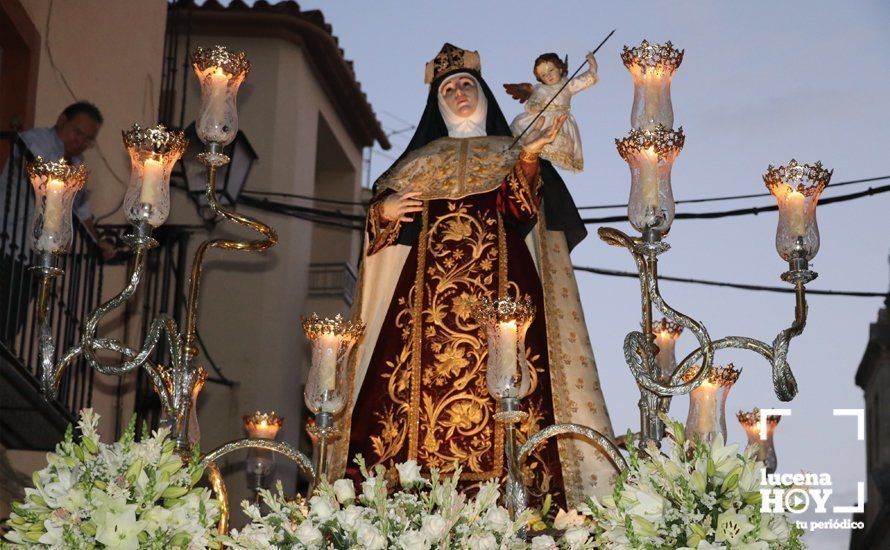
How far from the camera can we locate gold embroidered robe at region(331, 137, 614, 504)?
20.9 ft

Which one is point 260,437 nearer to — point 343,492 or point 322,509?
Result: point 343,492

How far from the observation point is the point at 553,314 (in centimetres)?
671

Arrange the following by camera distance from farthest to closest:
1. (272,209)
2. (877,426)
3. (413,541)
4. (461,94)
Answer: (877,426), (272,209), (461,94), (413,541)

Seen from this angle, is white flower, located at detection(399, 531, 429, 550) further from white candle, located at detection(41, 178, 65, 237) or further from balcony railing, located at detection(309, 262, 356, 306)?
balcony railing, located at detection(309, 262, 356, 306)

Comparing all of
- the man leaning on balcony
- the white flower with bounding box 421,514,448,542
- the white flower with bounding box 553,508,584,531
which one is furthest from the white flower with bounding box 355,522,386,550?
the man leaning on balcony

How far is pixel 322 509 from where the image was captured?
3850 mm

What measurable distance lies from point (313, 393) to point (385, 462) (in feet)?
3.03

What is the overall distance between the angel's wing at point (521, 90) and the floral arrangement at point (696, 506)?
3100mm

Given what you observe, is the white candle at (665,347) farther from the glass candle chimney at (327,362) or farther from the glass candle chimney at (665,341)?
the glass candle chimney at (327,362)

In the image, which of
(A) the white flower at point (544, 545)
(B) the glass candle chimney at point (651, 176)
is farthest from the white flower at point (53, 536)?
(B) the glass candle chimney at point (651, 176)

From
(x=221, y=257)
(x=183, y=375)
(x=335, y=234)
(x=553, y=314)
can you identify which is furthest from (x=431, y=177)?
→ (x=335, y=234)

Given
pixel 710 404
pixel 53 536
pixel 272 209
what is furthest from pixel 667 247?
pixel 272 209

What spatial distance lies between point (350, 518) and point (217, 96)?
2.36 m

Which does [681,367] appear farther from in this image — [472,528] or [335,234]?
[335,234]
